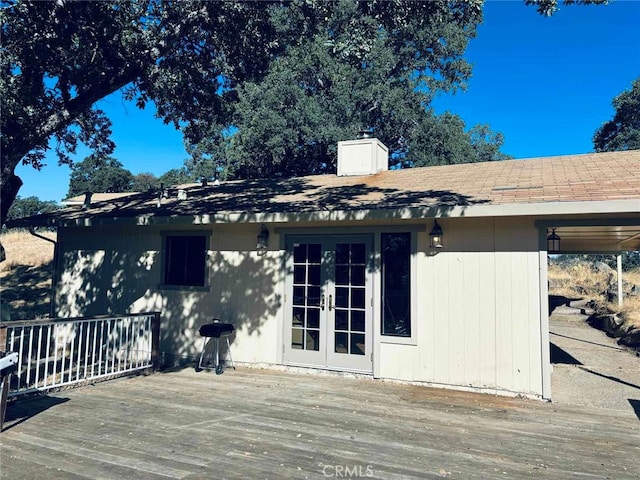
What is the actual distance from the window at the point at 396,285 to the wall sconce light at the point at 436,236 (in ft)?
1.09

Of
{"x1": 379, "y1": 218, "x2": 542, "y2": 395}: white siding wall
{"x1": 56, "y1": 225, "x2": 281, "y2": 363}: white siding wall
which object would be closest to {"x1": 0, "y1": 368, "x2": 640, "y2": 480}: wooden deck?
{"x1": 379, "y1": 218, "x2": 542, "y2": 395}: white siding wall

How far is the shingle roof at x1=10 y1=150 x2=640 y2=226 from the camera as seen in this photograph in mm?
6035

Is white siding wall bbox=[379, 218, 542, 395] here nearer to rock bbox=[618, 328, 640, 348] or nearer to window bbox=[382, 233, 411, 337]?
window bbox=[382, 233, 411, 337]

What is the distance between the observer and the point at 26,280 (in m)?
16.5

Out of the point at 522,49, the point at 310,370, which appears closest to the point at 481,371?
the point at 310,370

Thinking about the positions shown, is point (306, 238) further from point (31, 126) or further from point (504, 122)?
point (504, 122)

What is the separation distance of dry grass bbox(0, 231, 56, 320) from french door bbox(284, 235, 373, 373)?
6289 millimetres

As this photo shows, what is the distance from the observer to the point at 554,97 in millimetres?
22375

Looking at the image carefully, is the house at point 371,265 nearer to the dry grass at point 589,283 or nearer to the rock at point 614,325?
the rock at point 614,325

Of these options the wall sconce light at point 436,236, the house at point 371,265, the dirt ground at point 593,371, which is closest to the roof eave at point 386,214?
the house at point 371,265

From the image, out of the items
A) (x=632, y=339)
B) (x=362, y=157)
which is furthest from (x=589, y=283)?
(x=362, y=157)

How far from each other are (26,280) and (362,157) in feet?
43.8

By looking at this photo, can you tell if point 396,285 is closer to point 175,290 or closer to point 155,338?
point 155,338

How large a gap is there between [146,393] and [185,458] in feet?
7.68
